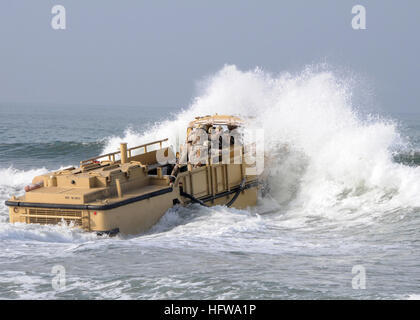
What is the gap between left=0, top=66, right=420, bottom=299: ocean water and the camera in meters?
9.07

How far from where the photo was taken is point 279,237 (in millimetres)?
12750

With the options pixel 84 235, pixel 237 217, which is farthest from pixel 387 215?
pixel 84 235

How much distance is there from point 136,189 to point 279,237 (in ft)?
10.2

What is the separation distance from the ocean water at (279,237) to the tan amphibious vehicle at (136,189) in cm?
29

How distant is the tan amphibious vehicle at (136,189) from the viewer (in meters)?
12.6

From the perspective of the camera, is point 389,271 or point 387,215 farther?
point 387,215

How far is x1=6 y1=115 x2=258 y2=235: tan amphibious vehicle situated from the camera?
41.2 feet

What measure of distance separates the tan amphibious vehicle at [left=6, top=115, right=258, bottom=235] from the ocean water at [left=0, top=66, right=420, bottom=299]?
0.96ft

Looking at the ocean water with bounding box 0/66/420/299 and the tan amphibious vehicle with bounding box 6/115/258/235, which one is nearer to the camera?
the ocean water with bounding box 0/66/420/299

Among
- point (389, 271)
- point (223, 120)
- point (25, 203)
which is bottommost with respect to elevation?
point (389, 271)
